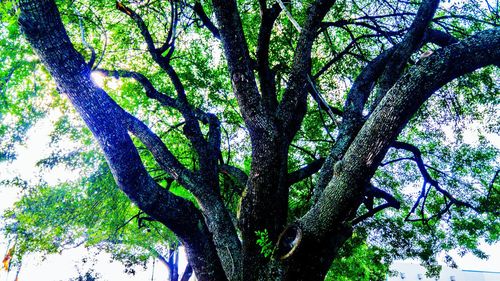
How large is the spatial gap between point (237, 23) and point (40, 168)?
5.93m

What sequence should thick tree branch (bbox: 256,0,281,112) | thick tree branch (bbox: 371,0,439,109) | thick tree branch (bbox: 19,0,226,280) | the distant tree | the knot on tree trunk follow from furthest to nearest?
the distant tree
thick tree branch (bbox: 256,0,281,112)
thick tree branch (bbox: 371,0,439,109)
the knot on tree trunk
thick tree branch (bbox: 19,0,226,280)

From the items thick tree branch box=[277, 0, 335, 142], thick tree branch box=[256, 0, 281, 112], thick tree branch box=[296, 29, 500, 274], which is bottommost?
thick tree branch box=[296, 29, 500, 274]

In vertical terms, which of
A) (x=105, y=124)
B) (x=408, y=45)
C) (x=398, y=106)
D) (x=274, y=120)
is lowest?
(x=398, y=106)

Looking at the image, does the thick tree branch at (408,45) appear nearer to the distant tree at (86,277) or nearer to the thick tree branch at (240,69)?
the thick tree branch at (240,69)

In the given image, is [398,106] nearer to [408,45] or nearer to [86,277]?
[408,45]

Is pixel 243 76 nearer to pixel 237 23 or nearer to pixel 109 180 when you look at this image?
pixel 237 23

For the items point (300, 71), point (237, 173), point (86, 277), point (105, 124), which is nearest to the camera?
point (105, 124)

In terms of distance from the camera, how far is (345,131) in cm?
427

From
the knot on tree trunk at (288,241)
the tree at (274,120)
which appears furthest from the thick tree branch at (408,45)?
the knot on tree trunk at (288,241)

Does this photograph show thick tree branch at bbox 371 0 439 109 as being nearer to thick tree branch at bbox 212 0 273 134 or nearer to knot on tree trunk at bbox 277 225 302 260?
thick tree branch at bbox 212 0 273 134

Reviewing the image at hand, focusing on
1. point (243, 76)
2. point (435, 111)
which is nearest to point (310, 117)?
point (435, 111)

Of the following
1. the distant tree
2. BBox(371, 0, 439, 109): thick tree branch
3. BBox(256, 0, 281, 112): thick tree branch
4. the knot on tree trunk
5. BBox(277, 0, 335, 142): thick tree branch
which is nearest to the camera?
the knot on tree trunk

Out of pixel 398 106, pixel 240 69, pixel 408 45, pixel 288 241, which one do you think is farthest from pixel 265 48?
pixel 288 241

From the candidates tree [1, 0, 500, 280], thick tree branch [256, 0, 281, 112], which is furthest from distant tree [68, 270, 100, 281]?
thick tree branch [256, 0, 281, 112]
